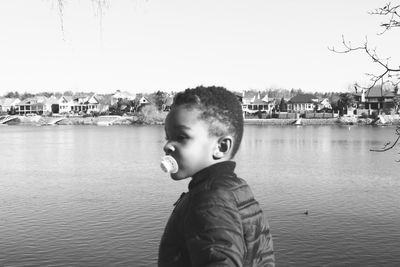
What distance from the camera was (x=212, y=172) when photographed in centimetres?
200

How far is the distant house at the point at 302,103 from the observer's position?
5871 inches

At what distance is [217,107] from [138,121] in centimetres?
14654

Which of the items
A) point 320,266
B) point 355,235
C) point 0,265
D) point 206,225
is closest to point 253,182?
point 355,235

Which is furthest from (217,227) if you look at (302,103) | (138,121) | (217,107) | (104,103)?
(104,103)

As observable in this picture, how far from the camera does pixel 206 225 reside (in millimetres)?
1809

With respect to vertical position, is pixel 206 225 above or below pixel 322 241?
above

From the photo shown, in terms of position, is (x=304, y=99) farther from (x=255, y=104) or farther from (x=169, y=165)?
(x=169, y=165)

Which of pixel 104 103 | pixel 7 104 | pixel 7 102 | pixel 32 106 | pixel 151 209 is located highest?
pixel 7 102

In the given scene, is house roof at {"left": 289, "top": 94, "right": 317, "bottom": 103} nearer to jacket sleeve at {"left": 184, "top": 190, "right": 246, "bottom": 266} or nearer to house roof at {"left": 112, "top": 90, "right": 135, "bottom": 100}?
house roof at {"left": 112, "top": 90, "right": 135, "bottom": 100}

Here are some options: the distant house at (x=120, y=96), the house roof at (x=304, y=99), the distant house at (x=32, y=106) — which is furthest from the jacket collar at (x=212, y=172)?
the distant house at (x=32, y=106)

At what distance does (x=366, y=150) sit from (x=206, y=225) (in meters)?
61.1

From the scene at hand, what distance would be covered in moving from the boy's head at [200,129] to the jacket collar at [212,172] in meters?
0.03

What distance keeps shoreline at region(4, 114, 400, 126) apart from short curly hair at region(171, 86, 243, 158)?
419 feet

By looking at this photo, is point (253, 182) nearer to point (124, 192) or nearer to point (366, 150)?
point (124, 192)
